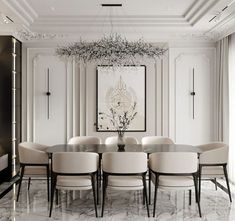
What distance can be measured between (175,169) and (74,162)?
135 centimetres

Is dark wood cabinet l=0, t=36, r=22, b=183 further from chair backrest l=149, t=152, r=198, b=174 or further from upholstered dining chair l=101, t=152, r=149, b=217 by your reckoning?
chair backrest l=149, t=152, r=198, b=174

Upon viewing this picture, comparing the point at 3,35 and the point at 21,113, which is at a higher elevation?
the point at 3,35

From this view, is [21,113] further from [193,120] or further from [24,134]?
[193,120]

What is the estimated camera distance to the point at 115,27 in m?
6.71

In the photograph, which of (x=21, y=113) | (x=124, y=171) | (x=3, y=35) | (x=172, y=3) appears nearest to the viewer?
(x=124, y=171)

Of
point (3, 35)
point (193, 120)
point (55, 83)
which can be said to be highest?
point (3, 35)

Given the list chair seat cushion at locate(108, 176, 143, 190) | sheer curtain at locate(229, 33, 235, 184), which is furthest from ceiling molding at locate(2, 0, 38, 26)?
sheer curtain at locate(229, 33, 235, 184)

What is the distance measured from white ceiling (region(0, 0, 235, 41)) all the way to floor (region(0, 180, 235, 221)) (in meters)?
2.89

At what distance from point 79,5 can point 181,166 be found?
2991 millimetres

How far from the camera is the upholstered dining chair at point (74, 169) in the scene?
4.66m

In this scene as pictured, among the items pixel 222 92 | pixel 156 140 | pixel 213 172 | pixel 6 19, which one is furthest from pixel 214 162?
pixel 6 19

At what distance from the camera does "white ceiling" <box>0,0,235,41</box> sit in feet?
17.8

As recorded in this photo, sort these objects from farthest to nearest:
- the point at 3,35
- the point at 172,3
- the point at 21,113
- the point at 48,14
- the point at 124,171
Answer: the point at 21,113 < the point at 3,35 < the point at 48,14 < the point at 172,3 < the point at 124,171

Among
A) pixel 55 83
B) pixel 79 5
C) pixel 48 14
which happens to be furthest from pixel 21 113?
pixel 79 5
